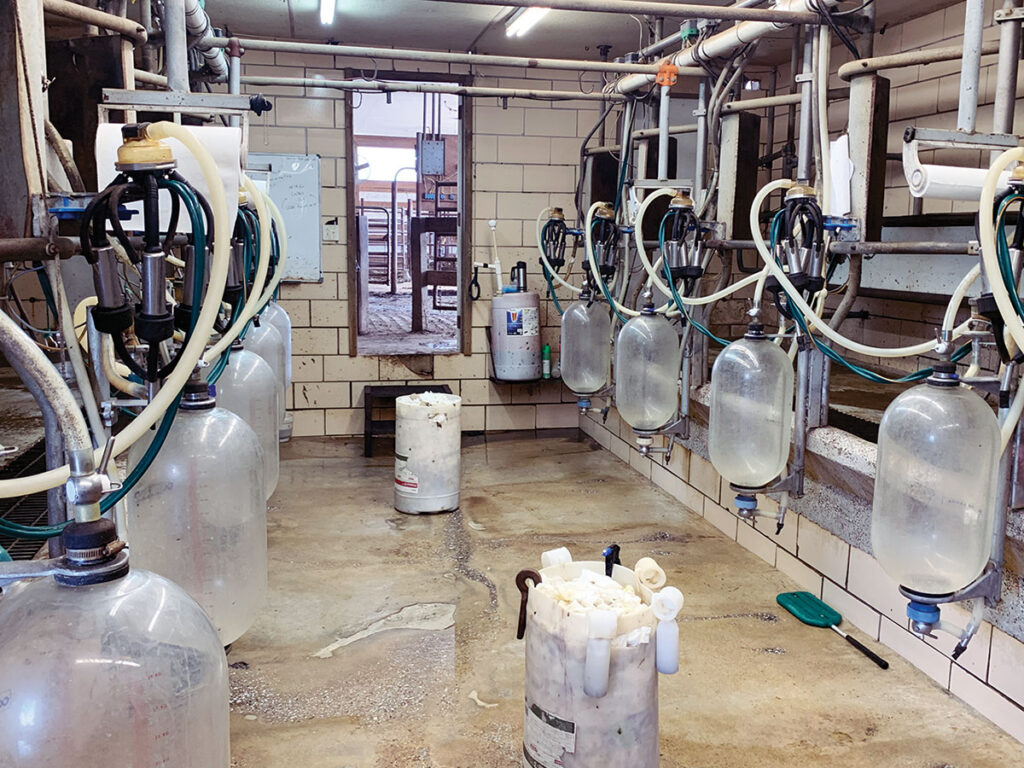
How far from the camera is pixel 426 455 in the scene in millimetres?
4055

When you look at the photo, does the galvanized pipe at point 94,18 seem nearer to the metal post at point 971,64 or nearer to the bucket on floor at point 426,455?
the metal post at point 971,64

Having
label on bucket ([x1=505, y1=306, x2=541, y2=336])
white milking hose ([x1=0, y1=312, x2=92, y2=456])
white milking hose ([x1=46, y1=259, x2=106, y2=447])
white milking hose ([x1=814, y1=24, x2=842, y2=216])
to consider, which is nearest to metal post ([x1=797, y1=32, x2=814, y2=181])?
→ white milking hose ([x1=814, y1=24, x2=842, y2=216])

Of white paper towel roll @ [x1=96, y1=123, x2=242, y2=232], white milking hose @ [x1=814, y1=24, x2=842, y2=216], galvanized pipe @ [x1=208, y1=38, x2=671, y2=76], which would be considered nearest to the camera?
white paper towel roll @ [x1=96, y1=123, x2=242, y2=232]

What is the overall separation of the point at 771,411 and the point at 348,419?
3580mm

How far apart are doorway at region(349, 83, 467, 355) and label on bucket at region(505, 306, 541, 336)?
0.48 metres

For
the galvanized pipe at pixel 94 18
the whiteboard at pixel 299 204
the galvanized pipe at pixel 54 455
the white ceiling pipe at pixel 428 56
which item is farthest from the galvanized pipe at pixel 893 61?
the whiteboard at pixel 299 204

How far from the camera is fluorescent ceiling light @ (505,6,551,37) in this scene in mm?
4508

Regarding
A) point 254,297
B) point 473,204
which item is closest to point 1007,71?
point 254,297

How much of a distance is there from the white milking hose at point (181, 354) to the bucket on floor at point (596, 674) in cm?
97

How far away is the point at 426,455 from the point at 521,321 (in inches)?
67.3

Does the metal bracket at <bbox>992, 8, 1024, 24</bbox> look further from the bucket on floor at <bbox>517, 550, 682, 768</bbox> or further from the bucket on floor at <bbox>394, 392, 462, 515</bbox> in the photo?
the bucket on floor at <bbox>394, 392, 462, 515</bbox>

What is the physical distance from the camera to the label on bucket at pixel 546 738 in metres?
1.80

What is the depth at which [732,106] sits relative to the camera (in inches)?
133

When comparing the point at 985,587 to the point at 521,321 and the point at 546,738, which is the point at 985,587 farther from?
the point at 521,321
